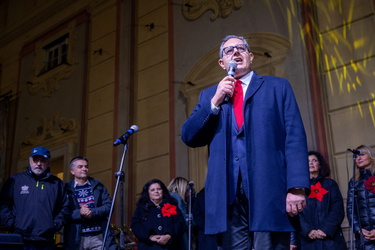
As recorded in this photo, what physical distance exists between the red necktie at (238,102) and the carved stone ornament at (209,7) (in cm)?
475

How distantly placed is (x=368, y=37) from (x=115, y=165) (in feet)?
14.0

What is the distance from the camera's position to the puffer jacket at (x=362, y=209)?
4.17 meters

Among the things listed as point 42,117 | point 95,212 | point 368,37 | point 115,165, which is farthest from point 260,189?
point 42,117

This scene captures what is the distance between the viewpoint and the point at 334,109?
5375mm

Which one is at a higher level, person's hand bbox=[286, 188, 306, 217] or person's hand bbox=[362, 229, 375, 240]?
person's hand bbox=[286, 188, 306, 217]

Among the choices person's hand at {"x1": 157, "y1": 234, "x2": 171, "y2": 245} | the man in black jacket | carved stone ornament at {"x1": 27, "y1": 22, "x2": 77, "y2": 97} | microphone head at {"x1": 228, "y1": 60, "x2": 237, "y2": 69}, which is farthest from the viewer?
carved stone ornament at {"x1": 27, "y1": 22, "x2": 77, "y2": 97}

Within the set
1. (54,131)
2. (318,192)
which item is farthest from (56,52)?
(318,192)

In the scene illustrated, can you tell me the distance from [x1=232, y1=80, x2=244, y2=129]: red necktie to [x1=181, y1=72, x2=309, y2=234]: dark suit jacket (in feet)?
0.09

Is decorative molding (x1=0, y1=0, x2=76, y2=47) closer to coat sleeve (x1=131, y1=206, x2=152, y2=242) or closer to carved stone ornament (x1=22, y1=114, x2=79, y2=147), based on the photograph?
carved stone ornament (x1=22, y1=114, x2=79, y2=147)

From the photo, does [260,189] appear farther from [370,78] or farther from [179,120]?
[179,120]

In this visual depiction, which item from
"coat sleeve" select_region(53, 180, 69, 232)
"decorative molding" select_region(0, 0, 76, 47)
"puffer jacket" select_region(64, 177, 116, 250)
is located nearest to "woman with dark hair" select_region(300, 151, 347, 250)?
"puffer jacket" select_region(64, 177, 116, 250)

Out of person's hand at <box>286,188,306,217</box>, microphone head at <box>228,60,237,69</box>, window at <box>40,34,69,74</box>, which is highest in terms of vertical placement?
window at <box>40,34,69,74</box>

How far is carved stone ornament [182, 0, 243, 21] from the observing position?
6738 millimetres

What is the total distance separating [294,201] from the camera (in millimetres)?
1875
